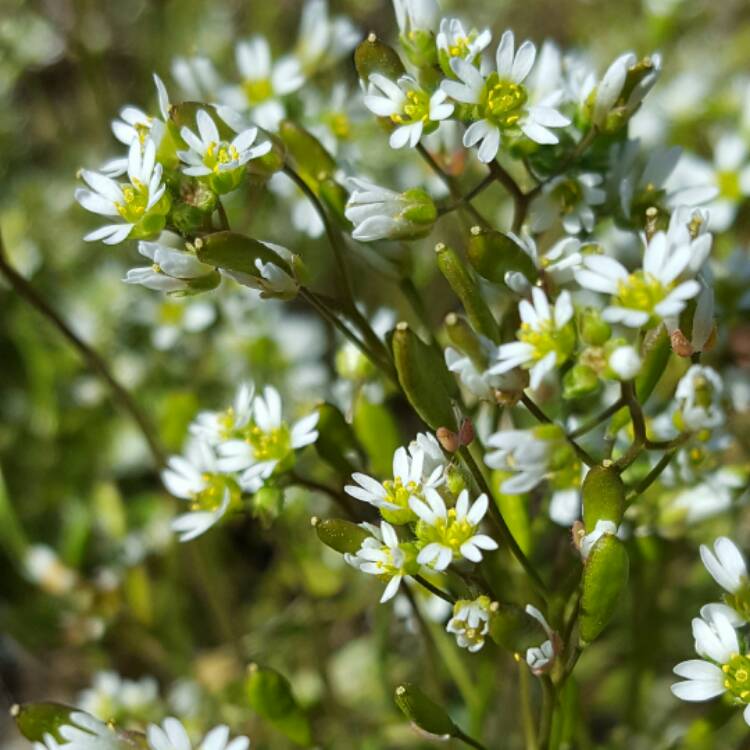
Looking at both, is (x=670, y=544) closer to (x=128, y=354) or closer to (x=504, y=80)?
(x=504, y=80)

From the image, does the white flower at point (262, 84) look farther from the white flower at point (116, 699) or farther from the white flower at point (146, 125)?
the white flower at point (116, 699)

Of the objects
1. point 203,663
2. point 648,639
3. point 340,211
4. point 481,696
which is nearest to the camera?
point 340,211

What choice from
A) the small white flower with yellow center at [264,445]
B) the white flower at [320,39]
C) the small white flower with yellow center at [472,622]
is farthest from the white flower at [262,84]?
the small white flower with yellow center at [472,622]

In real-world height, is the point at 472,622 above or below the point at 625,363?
below

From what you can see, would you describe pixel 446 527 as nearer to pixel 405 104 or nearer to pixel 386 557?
pixel 386 557

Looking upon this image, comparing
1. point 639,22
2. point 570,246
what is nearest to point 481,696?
point 570,246

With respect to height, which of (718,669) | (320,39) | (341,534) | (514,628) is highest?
(320,39)

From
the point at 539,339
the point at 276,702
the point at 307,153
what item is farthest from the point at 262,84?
the point at 276,702

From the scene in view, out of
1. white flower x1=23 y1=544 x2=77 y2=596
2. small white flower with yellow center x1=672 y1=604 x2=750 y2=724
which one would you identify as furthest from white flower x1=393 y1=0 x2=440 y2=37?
white flower x1=23 y1=544 x2=77 y2=596
